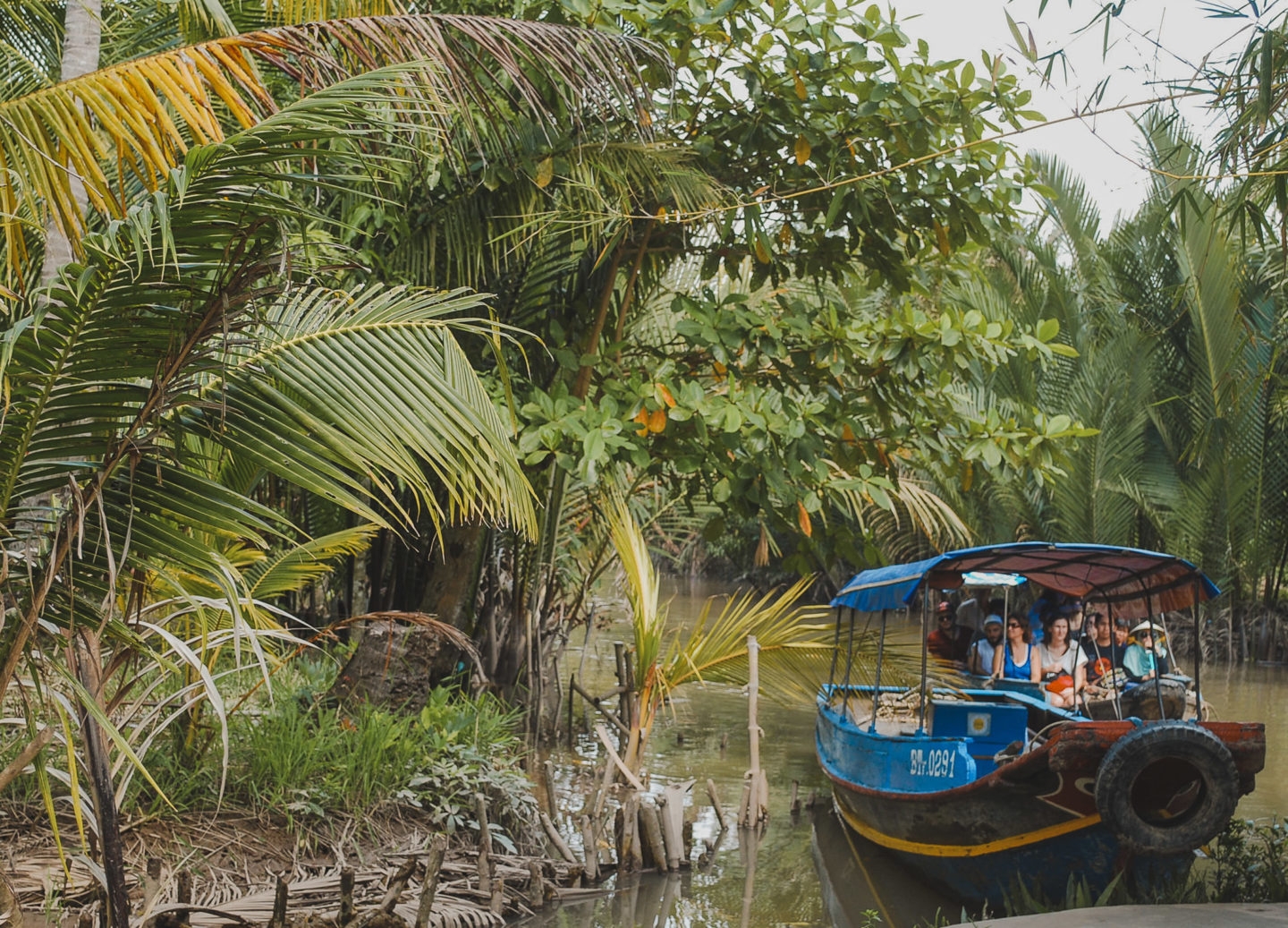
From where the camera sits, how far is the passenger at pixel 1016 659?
32.4 feet

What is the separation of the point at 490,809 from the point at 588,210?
138 inches

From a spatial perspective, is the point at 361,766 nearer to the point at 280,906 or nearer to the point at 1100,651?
the point at 280,906

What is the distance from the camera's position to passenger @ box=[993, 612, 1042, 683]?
32.4 feet

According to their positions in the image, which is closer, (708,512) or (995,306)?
(708,512)

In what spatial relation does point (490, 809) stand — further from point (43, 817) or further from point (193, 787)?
point (43, 817)

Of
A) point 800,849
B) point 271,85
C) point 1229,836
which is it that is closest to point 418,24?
point 271,85

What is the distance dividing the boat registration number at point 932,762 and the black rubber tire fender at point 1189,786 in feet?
4.15

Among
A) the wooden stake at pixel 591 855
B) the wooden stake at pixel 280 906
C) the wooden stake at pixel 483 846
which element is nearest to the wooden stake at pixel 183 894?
the wooden stake at pixel 280 906

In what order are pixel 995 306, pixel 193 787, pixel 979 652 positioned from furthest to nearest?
pixel 995 306 → pixel 979 652 → pixel 193 787

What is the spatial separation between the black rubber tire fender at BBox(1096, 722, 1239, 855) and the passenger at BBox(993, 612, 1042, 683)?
3.71 m

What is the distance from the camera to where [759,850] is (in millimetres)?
7984

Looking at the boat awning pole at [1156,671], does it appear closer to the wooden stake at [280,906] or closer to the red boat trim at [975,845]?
the red boat trim at [975,845]

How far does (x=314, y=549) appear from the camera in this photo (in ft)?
20.3

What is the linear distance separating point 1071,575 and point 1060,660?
4.55 feet
